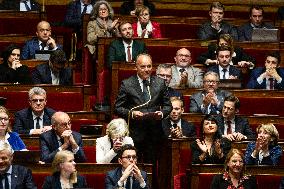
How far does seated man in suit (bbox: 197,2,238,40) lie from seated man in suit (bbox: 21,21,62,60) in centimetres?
100

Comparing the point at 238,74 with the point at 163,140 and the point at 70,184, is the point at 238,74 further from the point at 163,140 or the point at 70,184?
the point at 70,184

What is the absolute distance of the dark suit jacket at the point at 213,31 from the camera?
7.09 m

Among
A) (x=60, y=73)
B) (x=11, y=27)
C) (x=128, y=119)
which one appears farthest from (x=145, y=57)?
(x=11, y=27)

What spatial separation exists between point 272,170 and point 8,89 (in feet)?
5.51

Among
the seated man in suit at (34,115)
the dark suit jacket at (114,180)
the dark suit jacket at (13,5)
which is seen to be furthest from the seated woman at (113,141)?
the dark suit jacket at (13,5)

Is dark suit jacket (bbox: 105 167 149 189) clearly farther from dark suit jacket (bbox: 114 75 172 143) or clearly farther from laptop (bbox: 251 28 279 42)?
laptop (bbox: 251 28 279 42)

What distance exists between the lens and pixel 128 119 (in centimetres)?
546

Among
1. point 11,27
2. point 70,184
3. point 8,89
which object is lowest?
point 70,184

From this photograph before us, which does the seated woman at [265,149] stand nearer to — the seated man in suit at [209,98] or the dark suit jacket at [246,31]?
the seated man in suit at [209,98]

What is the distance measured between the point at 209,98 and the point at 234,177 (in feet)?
3.16

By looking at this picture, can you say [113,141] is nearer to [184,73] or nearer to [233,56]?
[184,73]

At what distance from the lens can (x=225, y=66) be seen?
6465mm

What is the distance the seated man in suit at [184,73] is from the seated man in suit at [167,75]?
27 cm

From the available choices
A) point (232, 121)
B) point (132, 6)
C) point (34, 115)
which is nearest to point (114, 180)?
point (34, 115)
